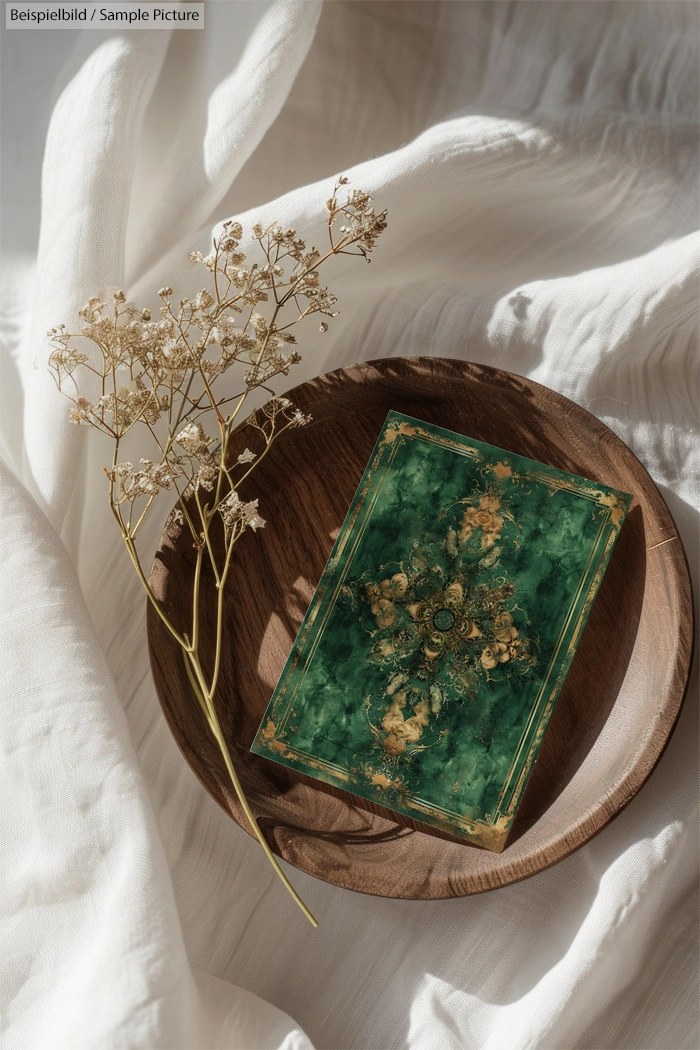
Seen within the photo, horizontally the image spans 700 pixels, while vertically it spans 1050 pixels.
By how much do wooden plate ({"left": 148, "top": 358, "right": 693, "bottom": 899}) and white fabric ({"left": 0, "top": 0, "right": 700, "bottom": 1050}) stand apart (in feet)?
0.16

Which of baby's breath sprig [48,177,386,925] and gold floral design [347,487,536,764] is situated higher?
baby's breath sprig [48,177,386,925]

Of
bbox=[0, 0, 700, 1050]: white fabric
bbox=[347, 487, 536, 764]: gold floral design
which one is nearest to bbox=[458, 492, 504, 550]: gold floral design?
bbox=[347, 487, 536, 764]: gold floral design

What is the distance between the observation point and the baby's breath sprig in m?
0.58

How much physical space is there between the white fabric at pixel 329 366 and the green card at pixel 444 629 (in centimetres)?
8

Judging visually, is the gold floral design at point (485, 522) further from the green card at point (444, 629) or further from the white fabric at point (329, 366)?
the white fabric at point (329, 366)

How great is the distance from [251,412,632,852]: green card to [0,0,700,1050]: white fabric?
83 millimetres

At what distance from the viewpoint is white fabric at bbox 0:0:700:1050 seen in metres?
0.60

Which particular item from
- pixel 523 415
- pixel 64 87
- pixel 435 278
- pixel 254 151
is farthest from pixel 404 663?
pixel 64 87

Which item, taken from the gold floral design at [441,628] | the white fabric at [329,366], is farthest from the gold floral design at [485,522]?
the white fabric at [329,366]

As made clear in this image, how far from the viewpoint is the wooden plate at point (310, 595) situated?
594mm

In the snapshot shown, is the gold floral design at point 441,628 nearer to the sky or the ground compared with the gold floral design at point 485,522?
nearer to the ground

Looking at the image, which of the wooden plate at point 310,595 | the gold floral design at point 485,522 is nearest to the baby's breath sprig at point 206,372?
the wooden plate at point 310,595

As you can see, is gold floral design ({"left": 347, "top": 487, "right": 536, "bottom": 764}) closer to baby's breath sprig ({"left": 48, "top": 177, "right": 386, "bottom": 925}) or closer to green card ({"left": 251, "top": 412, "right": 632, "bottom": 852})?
green card ({"left": 251, "top": 412, "right": 632, "bottom": 852})

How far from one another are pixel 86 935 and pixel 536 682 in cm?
37
